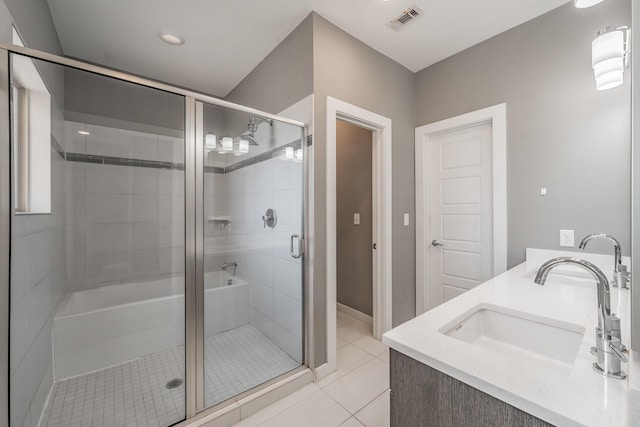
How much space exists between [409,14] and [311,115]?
1054 millimetres

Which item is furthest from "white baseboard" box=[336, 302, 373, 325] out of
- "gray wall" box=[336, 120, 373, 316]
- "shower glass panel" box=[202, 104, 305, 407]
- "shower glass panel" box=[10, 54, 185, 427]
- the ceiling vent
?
the ceiling vent

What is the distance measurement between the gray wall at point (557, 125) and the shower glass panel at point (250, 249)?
5.71 feet

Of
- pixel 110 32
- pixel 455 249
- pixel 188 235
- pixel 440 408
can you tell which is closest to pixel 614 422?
pixel 440 408

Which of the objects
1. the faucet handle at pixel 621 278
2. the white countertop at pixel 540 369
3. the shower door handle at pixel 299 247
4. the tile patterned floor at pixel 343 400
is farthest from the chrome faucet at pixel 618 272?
the shower door handle at pixel 299 247

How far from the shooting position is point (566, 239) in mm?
1843

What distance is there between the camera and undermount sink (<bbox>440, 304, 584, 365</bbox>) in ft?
3.18

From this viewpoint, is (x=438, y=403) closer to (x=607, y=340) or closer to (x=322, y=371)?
(x=607, y=340)

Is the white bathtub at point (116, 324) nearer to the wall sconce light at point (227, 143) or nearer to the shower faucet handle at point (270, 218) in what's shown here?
→ the shower faucet handle at point (270, 218)

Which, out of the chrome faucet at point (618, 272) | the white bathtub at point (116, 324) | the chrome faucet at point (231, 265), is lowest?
the white bathtub at point (116, 324)

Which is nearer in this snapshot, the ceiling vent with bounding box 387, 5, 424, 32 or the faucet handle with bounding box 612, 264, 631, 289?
the faucet handle with bounding box 612, 264, 631, 289

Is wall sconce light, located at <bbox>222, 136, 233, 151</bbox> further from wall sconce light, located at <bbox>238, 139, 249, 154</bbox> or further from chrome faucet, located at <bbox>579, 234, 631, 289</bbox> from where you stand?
chrome faucet, located at <bbox>579, 234, 631, 289</bbox>

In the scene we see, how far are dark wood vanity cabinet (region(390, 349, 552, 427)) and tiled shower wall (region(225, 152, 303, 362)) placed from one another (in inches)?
48.0

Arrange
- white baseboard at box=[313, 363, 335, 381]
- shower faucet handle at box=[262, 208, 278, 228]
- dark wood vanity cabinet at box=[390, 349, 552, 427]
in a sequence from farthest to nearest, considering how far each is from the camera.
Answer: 1. shower faucet handle at box=[262, 208, 278, 228]
2. white baseboard at box=[313, 363, 335, 381]
3. dark wood vanity cabinet at box=[390, 349, 552, 427]

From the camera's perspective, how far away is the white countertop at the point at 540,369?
55cm
